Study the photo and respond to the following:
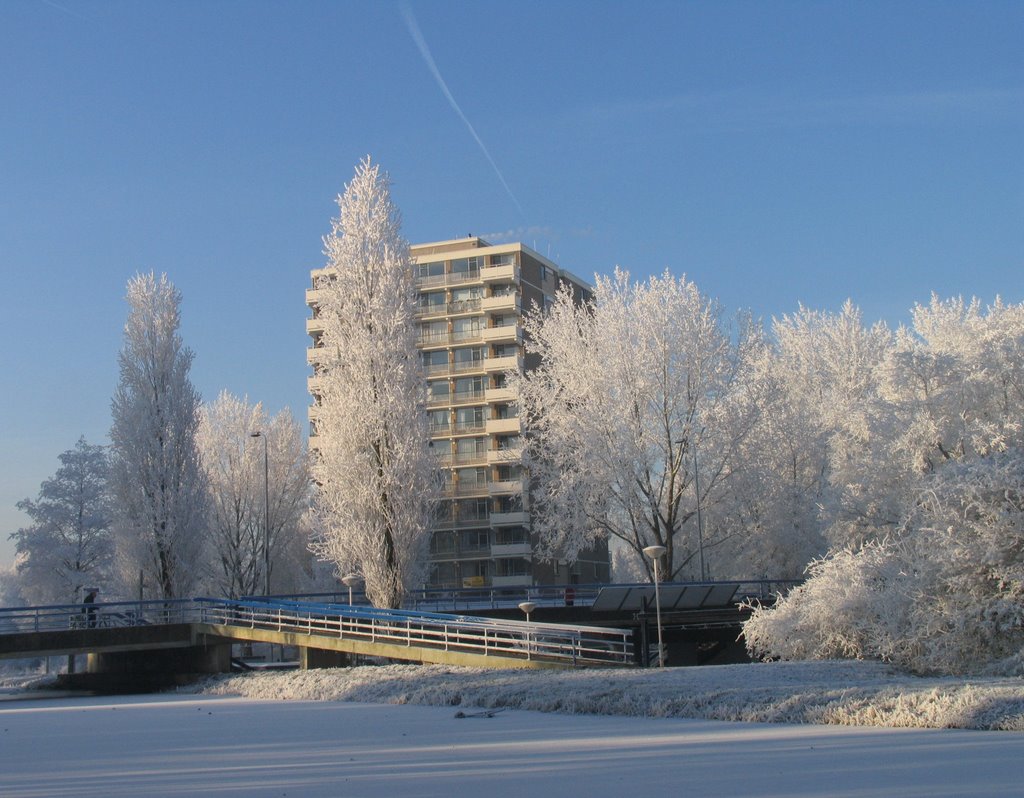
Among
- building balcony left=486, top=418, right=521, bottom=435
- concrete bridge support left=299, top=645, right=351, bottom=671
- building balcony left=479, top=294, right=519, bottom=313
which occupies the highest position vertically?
building balcony left=479, top=294, right=519, bottom=313

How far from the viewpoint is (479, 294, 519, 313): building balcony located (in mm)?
71438

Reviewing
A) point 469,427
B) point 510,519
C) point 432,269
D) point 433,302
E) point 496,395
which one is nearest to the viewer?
point 510,519

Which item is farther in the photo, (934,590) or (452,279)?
(452,279)

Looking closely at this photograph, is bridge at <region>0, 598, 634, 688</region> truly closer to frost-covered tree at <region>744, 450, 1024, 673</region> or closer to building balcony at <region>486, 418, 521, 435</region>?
frost-covered tree at <region>744, 450, 1024, 673</region>

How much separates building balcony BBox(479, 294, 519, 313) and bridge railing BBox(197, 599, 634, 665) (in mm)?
38926

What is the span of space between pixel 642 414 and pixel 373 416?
516 inches

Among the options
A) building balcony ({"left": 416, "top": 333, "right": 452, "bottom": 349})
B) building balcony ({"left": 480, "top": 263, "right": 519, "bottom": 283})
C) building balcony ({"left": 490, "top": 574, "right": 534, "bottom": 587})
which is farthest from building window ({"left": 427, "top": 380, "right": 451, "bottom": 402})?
building balcony ({"left": 490, "top": 574, "right": 534, "bottom": 587})

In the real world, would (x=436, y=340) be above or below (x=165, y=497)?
above

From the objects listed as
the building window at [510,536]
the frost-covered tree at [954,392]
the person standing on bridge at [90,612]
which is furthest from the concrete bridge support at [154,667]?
the building window at [510,536]

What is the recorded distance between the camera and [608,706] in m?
16.2

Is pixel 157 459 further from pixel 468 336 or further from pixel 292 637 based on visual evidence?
pixel 468 336

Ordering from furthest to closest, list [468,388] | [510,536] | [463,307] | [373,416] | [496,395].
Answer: [463,307]
[468,388]
[496,395]
[510,536]
[373,416]

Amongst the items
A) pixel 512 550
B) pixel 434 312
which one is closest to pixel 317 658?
pixel 512 550

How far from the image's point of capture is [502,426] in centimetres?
6975
